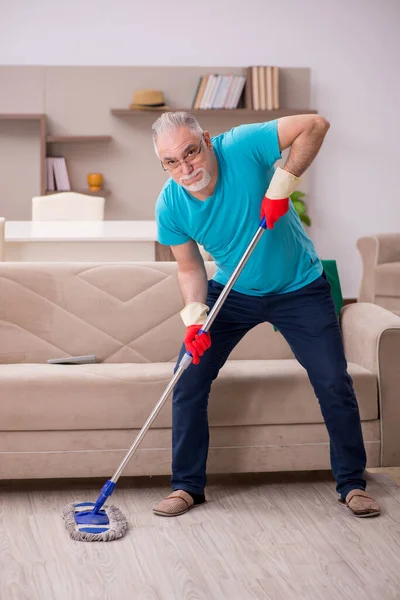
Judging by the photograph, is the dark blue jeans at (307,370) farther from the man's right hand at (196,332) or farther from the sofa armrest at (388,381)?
the sofa armrest at (388,381)

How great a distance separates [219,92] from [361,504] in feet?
16.2

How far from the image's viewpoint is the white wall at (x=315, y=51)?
280 inches

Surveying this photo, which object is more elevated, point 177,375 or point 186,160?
point 186,160

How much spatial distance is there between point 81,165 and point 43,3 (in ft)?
4.32

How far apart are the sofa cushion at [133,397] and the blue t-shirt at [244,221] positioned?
38 centimetres

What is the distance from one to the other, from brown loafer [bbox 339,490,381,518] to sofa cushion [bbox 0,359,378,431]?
0.33 m

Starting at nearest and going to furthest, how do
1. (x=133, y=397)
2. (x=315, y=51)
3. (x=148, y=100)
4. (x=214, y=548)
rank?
(x=214, y=548)
(x=133, y=397)
(x=148, y=100)
(x=315, y=51)

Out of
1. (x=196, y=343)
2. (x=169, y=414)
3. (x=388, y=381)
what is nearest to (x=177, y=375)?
(x=196, y=343)

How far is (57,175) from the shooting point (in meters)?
7.04

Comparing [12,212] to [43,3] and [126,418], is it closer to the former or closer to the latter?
[43,3]

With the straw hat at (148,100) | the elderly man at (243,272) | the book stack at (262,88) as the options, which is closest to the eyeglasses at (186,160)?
the elderly man at (243,272)

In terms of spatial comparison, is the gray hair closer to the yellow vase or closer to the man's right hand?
the man's right hand

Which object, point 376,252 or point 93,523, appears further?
point 376,252

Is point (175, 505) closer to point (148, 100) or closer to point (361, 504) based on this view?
point (361, 504)
